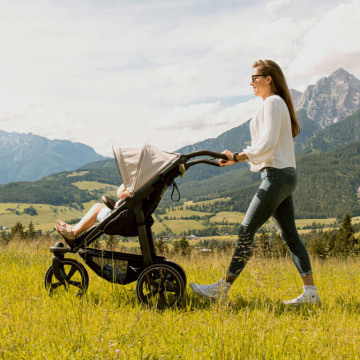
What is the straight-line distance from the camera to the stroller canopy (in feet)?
13.4

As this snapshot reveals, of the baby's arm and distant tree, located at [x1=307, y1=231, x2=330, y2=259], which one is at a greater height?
the baby's arm

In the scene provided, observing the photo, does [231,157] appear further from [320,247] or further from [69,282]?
[320,247]

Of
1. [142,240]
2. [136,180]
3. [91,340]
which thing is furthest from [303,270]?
[91,340]

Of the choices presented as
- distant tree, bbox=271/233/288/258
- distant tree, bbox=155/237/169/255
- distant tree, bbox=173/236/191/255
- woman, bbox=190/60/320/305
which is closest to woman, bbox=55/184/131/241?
woman, bbox=190/60/320/305

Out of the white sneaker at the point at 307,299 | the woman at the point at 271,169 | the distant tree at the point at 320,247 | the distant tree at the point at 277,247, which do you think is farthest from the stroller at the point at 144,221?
the distant tree at the point at 277,247

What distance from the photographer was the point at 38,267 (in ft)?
18.6

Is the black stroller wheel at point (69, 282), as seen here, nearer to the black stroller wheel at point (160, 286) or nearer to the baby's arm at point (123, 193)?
the black stroller wheel at point (160, 286)

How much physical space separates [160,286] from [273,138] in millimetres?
2046

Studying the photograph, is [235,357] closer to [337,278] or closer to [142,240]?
[142,240]

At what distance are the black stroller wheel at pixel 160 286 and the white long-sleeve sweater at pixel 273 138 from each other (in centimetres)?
153

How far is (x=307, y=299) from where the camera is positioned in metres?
4.18

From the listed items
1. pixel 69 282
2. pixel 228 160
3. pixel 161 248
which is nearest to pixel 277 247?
pixel 228 160

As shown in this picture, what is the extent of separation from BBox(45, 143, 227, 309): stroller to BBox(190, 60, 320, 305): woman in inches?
13.4

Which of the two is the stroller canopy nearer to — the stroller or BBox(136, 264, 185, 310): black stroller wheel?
the stroller
